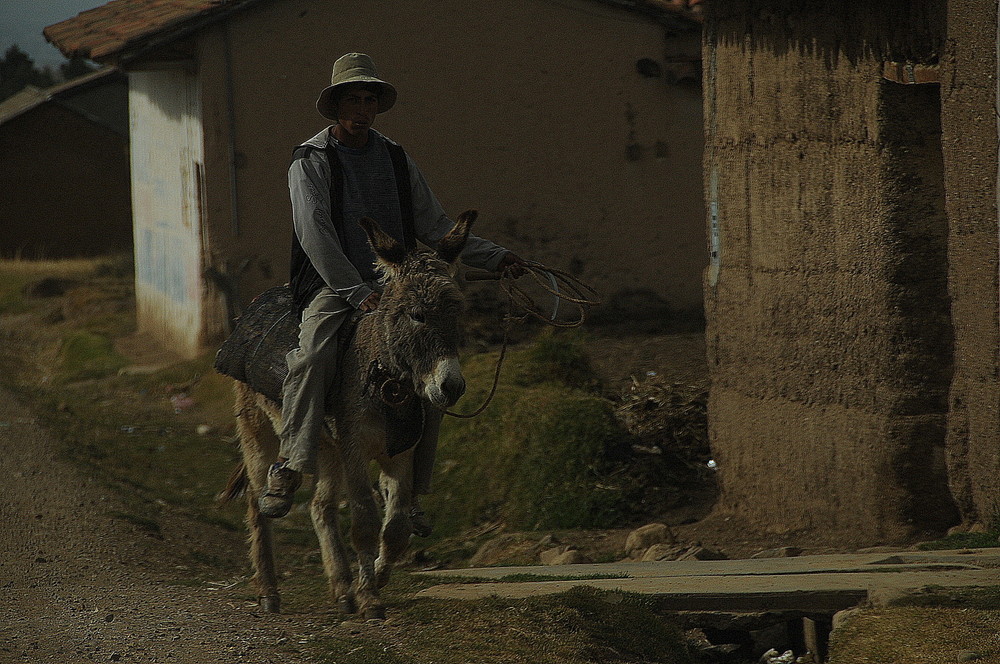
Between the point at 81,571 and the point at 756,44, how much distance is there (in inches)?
213

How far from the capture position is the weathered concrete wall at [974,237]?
6984mm

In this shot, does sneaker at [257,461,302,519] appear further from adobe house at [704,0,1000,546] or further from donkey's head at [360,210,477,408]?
adobe house at [704,0,1000,546]

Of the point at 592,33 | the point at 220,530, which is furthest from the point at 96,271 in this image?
the point at 220,530

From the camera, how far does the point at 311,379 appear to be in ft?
20.2

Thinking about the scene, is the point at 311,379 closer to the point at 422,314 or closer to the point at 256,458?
the point at 422,314

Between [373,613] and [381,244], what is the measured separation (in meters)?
1.73

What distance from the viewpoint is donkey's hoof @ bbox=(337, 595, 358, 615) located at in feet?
21.0

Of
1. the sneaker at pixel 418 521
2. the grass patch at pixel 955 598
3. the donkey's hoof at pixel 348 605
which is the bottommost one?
the donkey's hoof at pixel 348 605

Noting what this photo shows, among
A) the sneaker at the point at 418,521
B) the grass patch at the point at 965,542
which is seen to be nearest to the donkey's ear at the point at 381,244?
the sneaker at the point at 418,521

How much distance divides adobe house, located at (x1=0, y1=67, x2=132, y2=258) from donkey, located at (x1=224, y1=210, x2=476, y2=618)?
74.7 feet

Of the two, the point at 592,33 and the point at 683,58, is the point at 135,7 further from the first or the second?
the point at 683,58

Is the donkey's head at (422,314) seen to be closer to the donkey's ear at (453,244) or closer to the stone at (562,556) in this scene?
the donkey's ear at (453,244)

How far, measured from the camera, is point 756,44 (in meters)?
8.59

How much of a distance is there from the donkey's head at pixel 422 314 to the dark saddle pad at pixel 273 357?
32cm
